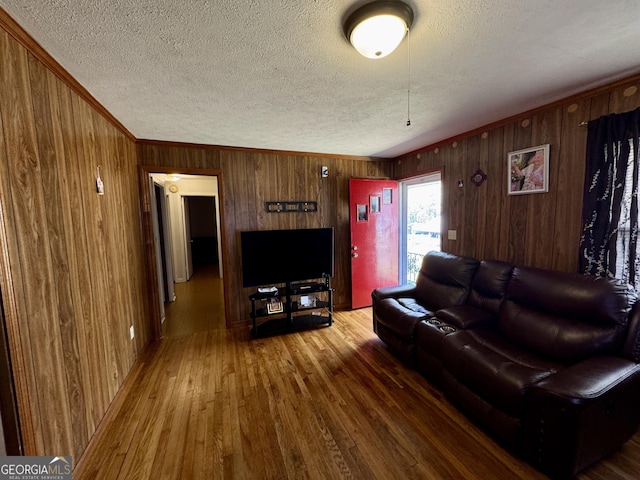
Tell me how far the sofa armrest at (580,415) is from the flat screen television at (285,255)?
2425 mm

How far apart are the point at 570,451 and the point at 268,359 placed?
2.29 meters

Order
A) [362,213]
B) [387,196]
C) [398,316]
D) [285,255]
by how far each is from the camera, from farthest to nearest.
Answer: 1. [387,196]
2. [362,213]
3. [285,255]
4. [398,316]

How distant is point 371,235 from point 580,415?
2867mm

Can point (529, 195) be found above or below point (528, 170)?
below

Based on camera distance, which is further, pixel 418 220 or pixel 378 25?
pixel 418 220

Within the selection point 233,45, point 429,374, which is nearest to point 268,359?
point 429,374

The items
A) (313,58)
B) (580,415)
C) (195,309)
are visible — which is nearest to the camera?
(580,415)

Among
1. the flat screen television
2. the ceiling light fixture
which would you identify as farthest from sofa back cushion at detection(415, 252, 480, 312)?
the ceiling light fixture

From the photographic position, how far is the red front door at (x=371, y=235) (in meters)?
3.82

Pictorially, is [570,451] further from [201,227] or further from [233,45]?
[201,227]

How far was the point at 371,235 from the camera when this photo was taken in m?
3.93

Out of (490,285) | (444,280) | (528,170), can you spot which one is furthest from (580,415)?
(528,170)

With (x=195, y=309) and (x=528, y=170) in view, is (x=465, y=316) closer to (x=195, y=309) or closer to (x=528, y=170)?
(x=528, y=170)

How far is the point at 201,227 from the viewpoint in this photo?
8.39 meters
